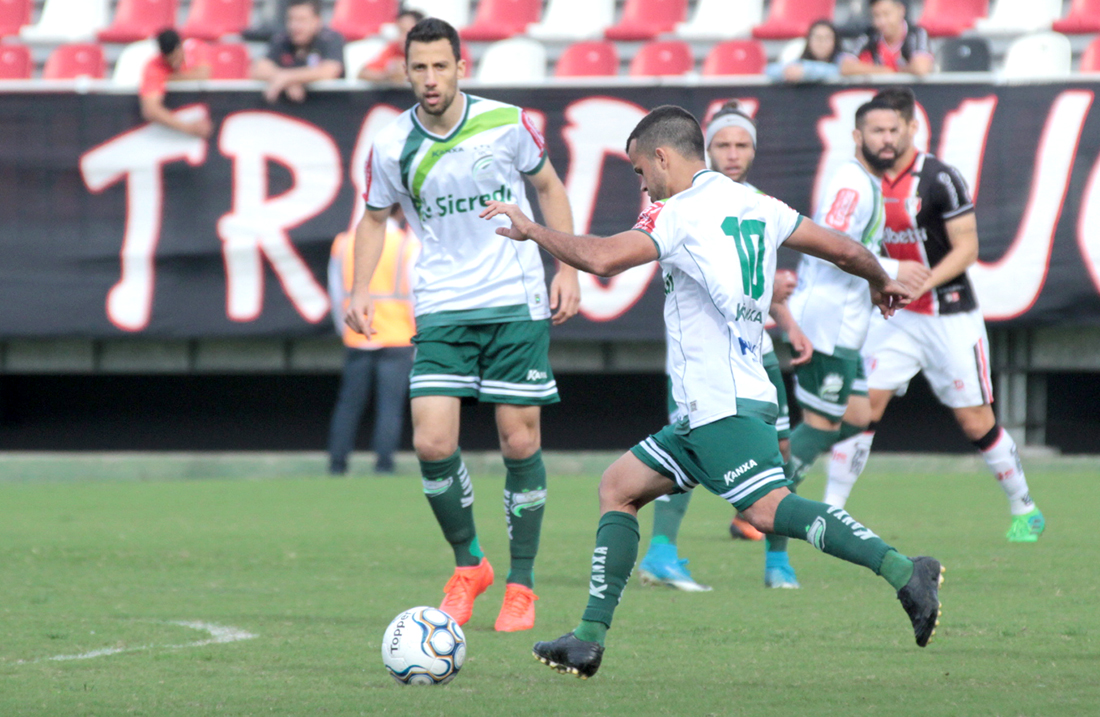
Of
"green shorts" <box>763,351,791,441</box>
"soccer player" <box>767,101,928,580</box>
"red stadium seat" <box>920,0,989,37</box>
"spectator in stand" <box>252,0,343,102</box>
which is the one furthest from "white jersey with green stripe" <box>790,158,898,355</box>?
"red stadium seat" <box>920,0,989,37</box>

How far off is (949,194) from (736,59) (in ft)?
21.3

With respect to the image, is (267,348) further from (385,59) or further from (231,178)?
(385,59)

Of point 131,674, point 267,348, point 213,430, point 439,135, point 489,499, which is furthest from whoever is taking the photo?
point 213,430

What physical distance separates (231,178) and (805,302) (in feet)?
20.7

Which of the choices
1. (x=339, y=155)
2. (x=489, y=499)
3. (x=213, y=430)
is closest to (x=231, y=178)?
(x=339, y=155)

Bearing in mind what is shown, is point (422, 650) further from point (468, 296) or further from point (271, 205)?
point (271, 205)

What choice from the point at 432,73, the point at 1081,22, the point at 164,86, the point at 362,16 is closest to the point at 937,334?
the point at 432,73

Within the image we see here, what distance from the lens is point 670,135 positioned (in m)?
4.42

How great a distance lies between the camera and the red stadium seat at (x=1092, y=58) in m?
13.2

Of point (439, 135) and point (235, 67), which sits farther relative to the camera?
point (235, 67)

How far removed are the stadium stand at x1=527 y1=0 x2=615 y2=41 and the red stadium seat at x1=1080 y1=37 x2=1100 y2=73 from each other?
15.7 ft

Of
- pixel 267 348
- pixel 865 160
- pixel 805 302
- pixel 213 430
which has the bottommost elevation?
pixel 213 430

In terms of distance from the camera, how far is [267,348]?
40.9 ft

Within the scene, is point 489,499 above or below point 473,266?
below
